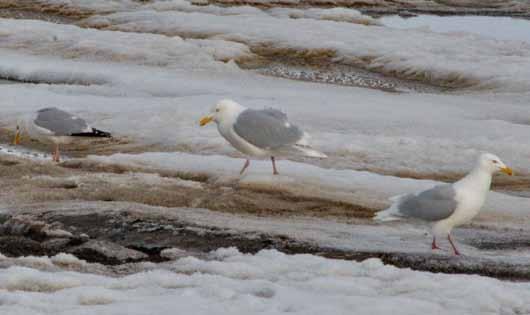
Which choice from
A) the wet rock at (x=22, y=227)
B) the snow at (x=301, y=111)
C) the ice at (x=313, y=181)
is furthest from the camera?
the snow at (x=301, y=111)

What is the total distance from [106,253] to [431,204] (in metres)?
2.96

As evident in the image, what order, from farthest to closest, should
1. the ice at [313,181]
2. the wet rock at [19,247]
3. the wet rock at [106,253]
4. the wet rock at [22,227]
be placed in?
the ice at [313,181]
the wet rock at [22,227]
the wet rock at [19,247]
the wet rock at [106,253]

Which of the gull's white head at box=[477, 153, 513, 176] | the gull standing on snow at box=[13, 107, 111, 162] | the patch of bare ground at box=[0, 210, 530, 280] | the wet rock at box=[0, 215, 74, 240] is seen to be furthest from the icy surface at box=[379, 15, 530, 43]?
the wet rock at box=[0, 215, 74, 240]

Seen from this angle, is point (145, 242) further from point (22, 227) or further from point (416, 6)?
point (416, 6)

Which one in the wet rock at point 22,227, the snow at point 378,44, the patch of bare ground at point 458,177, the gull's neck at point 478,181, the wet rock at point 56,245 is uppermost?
the gull's neck at point 478,181

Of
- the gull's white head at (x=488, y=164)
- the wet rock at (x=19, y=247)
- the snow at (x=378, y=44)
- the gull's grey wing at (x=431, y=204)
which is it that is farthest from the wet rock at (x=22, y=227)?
the snow at (x=378, y=44)

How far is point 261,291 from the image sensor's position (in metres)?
7.61

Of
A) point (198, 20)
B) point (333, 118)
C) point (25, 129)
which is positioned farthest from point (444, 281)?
point (198, 20)

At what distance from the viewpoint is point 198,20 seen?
34.1 metres

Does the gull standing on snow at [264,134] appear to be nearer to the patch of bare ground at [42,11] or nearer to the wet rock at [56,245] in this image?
the wet rock at [56,245]

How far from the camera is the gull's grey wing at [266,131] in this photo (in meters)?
12.0

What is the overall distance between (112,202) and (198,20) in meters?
23.7

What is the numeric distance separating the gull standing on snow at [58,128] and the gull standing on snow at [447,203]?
592 cm

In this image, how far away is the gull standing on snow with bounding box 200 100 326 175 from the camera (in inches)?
471
